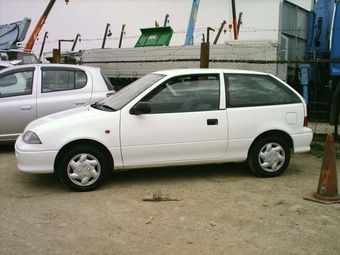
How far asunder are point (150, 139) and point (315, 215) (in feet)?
6.98

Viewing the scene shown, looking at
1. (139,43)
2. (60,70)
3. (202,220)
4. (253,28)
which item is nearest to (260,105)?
(202,220)

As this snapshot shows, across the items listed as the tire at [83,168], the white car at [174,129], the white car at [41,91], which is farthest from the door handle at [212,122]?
the white car at [41,91]

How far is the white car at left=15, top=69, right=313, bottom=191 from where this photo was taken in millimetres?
4926

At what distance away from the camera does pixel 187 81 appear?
5434 mm

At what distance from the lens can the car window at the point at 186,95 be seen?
5234mm

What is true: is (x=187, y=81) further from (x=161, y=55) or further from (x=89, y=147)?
(x=161, y=55)

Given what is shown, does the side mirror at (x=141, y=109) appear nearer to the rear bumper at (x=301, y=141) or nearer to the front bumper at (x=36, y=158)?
the front bumper at (x=36, y=158)

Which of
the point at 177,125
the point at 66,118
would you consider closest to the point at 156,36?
the point at 177,125

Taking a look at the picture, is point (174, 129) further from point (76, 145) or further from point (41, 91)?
point (41, 91)

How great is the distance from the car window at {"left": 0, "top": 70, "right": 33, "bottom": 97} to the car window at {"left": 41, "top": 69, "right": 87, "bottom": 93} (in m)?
0.28

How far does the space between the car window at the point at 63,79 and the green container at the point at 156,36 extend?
15.3ft

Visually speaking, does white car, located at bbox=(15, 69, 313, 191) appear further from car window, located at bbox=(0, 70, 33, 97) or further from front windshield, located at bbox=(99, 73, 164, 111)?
car window, located at bbox=(0, 70, 33, 97)

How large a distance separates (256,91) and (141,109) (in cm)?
170

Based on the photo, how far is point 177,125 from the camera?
5176 mm
